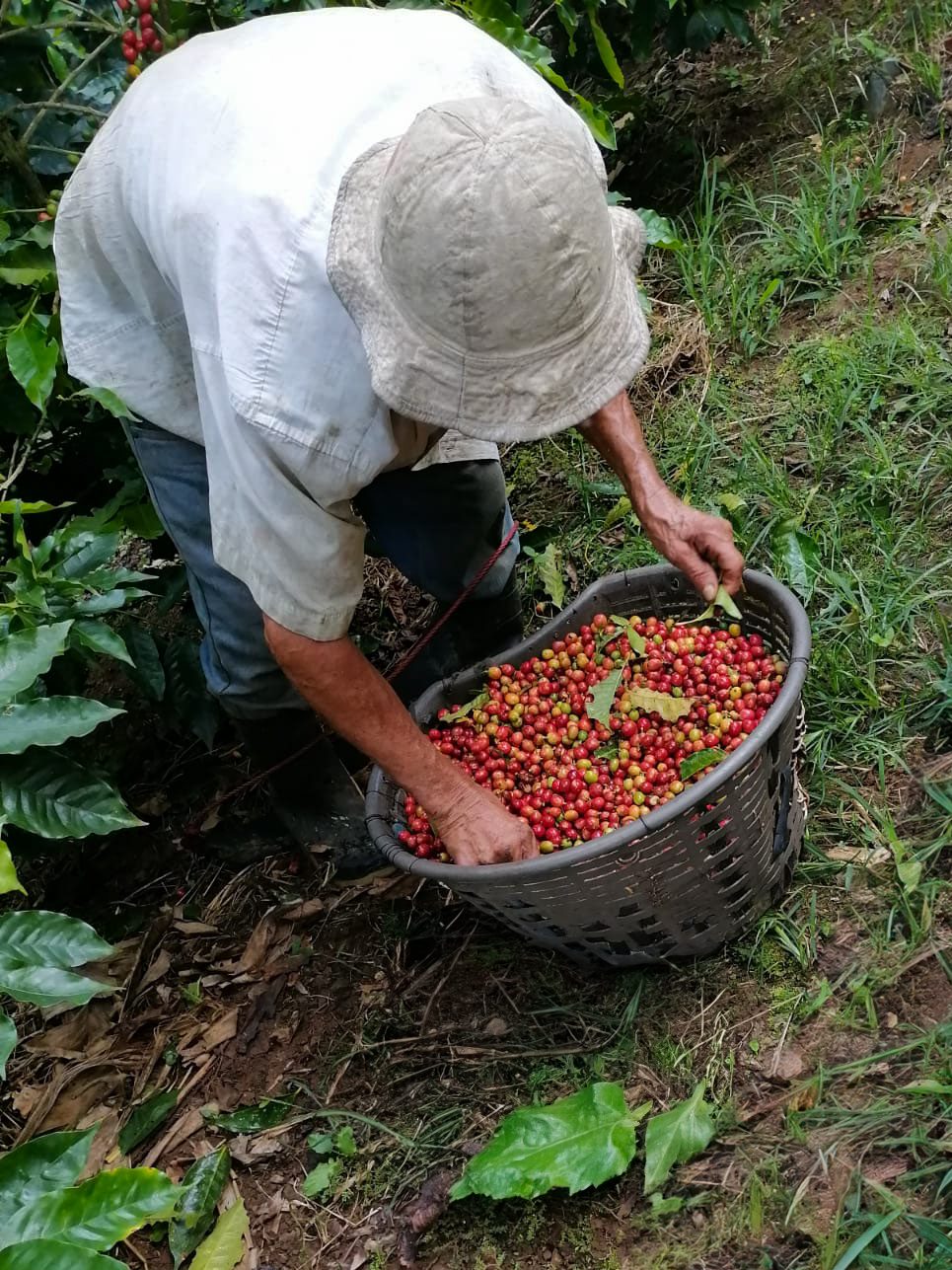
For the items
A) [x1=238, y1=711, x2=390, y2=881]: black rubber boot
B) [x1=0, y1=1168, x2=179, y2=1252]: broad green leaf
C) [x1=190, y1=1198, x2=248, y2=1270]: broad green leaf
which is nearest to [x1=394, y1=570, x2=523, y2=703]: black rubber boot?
[x1=238, y1=711, x2=390, y2=881]: black rubber boot

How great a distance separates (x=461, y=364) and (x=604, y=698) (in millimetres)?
931

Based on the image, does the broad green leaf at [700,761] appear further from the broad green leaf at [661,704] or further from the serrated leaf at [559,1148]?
the serrated leaf at [559,1148]

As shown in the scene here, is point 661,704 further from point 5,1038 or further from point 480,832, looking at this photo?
point 5,1038

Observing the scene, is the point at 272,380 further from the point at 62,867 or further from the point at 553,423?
the point at 62,867

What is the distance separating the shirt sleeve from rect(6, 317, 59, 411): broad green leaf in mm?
505

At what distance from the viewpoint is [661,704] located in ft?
6.82

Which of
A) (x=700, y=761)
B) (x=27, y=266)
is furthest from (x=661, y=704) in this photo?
(x=27, y=266)

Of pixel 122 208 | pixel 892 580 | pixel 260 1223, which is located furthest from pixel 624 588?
pixel 260 1223

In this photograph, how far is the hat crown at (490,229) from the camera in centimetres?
127

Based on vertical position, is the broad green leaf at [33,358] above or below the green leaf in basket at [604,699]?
above

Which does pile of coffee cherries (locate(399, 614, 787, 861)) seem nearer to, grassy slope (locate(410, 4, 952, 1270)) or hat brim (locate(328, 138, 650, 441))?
grassy slope (locate(410, 4, 952, 1270))

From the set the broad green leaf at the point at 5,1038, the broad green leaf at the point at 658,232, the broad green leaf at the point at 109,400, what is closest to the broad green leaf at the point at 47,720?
the broad green leaf at the point at 5,1038

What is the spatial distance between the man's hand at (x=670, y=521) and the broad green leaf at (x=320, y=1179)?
1.28 m

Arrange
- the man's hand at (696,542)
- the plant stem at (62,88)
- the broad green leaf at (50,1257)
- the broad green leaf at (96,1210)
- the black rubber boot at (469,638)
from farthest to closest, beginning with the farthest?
the black rubber boot at (469,638)
the plant stem at (62,88)
the man's hand at (696,542)
the broad green leaf at (96,1210)
the broad green leaf at (50,1257)
